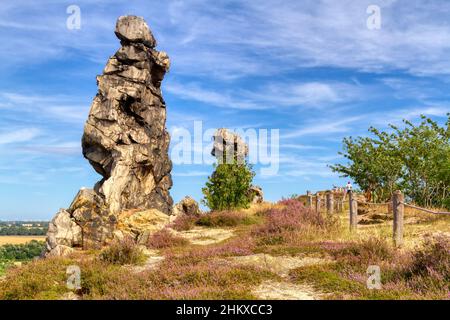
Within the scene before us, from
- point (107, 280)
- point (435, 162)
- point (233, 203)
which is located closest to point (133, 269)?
point (107, 280)

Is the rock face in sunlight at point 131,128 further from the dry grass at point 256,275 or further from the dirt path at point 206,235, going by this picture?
the dry grass at point 256,275

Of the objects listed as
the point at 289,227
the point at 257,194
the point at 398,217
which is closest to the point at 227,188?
the point at 257,194

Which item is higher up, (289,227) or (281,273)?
(289,227)

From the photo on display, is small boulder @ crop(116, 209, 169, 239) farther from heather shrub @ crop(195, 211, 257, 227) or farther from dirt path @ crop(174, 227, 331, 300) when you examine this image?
dirt path @ crop(174, 227, 331, 300)

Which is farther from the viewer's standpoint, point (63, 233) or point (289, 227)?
point (63, 233)

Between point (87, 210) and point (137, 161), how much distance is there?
1301 cm

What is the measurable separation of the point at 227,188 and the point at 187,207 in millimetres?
3451

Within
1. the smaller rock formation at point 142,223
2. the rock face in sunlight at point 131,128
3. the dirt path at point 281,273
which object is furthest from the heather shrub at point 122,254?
the rock face in sunlight at point 131,128

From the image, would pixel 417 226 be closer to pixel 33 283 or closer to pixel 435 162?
pixel 435 162

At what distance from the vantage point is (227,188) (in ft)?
107

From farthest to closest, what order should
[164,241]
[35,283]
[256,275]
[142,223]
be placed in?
[142,223], [164,241], [35,283], [256,275]

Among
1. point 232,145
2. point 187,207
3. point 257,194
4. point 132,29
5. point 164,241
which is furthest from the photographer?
point 257,194

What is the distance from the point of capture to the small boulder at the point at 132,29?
37.1 metres

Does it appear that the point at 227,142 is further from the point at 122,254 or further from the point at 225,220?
the point at 122,254
